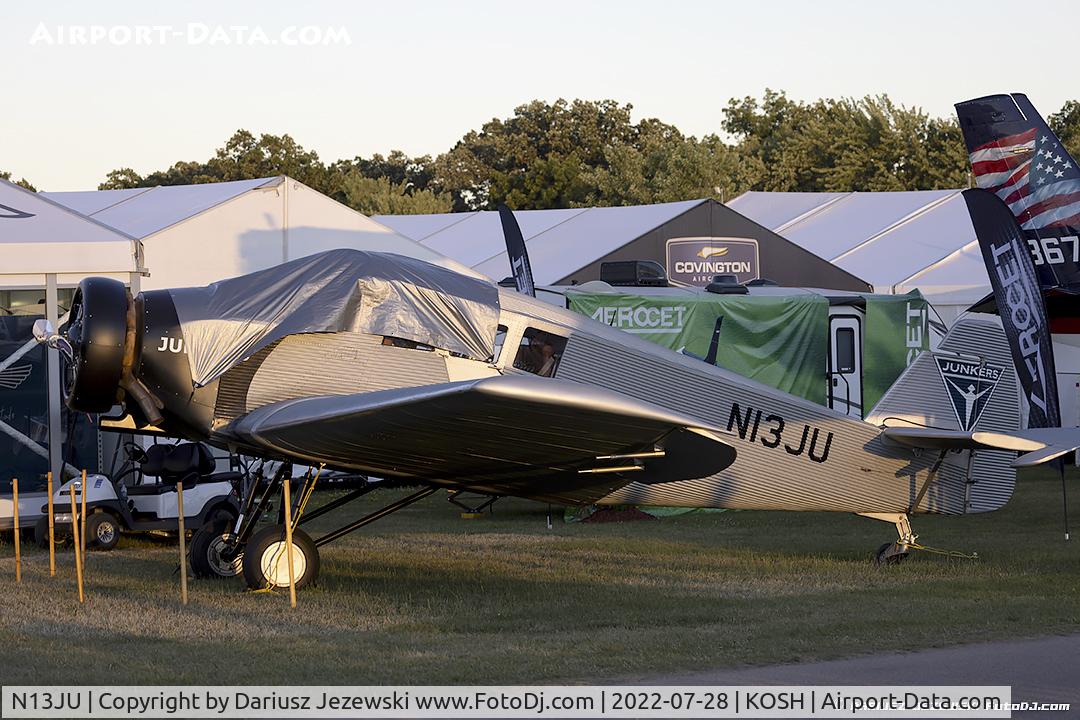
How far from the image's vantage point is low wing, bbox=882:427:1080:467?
352 inches

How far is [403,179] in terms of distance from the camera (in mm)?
69375

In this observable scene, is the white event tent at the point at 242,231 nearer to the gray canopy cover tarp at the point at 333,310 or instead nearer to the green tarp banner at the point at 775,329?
the green tarp banner at the point at 775,329

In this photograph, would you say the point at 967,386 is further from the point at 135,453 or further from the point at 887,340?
the point at 135,453

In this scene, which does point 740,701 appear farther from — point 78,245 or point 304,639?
point 78,245

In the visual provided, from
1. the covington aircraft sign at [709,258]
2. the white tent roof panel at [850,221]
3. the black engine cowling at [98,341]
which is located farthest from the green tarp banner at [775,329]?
the black engine cowling at [98,341]

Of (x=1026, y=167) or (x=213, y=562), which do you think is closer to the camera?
(x=213, y=562)

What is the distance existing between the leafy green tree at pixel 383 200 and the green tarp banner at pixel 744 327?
37096mm

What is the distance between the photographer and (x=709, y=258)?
77.2 feet

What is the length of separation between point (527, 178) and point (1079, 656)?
5263cm

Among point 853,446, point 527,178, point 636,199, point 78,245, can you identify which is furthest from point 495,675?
point 527,178

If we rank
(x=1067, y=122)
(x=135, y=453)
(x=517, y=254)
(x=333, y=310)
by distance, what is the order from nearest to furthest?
(x=333, y=310) → (x=135, y=453) → (x=517, y=254) → (x=1067, y=122)

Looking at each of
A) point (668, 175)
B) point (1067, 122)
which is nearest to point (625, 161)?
point (668, 175)

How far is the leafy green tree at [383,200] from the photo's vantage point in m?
53.2

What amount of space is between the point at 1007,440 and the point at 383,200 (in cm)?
4493
